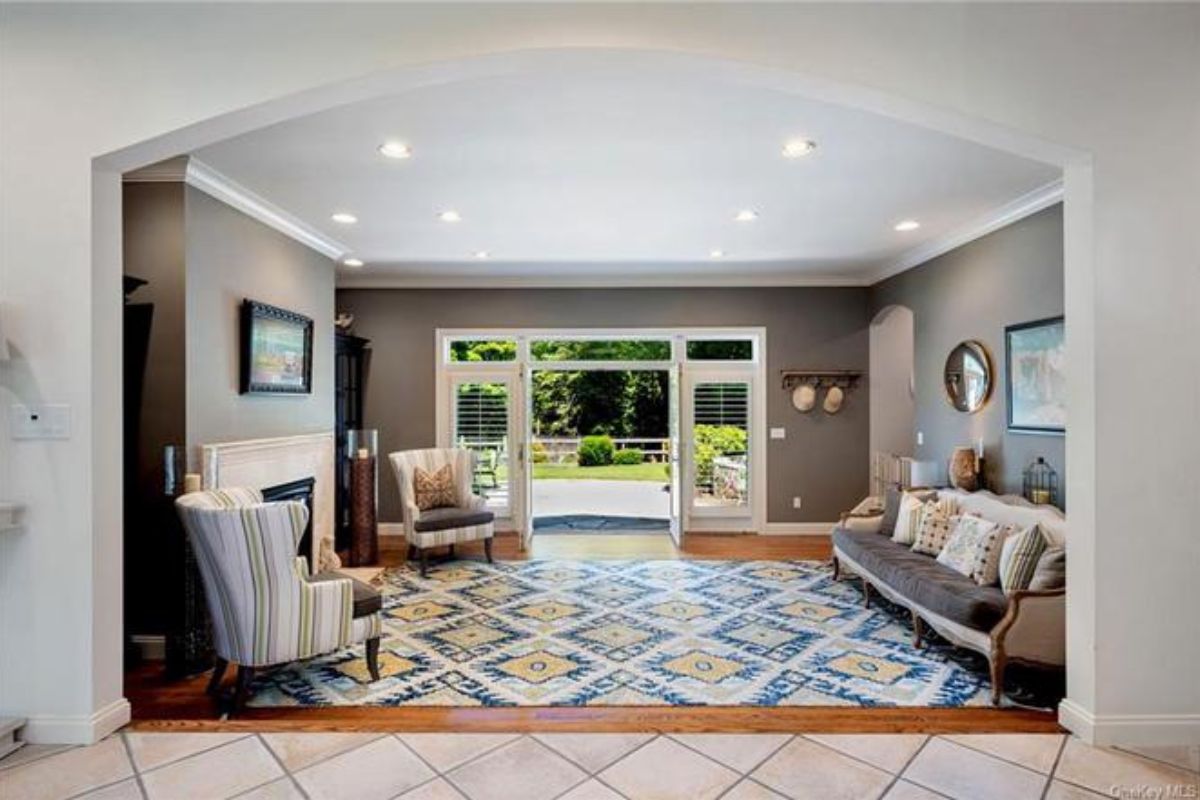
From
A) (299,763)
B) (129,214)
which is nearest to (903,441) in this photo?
(299,763)

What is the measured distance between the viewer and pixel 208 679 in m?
3.34

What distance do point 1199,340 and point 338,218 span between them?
4767mm

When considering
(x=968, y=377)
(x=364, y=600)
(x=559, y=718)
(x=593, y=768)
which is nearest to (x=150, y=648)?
(x=364, y=600)

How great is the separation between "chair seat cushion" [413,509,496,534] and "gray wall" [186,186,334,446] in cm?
117

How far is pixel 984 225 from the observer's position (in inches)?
181

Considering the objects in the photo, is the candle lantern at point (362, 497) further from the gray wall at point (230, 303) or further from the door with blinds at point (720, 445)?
the door with blinds at point (720, 445)

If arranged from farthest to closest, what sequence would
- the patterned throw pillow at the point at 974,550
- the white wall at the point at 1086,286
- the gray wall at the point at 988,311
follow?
1. the gray wall at the point at 988,311
2. the patterned throw pillow at the point at 974,550
3. the white wall at the point at 1086,286

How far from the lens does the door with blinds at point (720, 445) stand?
6.89 m

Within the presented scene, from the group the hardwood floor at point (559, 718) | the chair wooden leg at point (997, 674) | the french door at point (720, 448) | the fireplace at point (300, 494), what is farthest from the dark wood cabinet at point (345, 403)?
the chair wooden leg at point (997, 674)

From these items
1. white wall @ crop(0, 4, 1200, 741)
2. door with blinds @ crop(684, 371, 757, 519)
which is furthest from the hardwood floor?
door with blinds @ crop(684, 371, 757, 519)

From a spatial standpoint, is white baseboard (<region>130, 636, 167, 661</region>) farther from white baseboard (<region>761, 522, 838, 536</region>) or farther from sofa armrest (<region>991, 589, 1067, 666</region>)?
white baseboard (<region>761, 522, 838, 536</region>)

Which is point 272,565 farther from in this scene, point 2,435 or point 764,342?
point 764,342

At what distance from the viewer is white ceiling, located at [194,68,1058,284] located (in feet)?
9.39

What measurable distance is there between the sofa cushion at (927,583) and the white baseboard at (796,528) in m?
2.06
